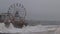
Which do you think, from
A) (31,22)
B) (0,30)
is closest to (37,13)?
(31,22)

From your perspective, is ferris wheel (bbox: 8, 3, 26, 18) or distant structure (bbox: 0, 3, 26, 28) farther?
ferris wheel (bbox: 8, 3, 26, 18)

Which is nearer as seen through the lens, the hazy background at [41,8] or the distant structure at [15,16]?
the distant structure at [15,16]

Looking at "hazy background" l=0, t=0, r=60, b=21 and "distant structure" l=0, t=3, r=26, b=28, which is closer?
"distant structure" l=0, t=3, r=26, b=28

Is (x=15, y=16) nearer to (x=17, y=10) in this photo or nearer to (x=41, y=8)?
(x=17, y=10)

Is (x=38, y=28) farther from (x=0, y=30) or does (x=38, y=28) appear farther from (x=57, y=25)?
(x=0, y=30)
